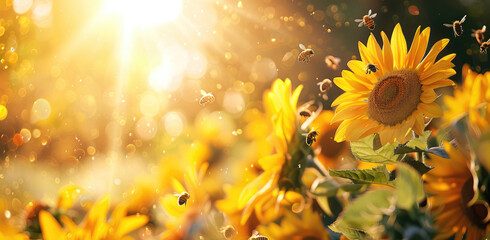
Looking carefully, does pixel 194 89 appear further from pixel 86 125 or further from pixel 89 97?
pixel 89 97

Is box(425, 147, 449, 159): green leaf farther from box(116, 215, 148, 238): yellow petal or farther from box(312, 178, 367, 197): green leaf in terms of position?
box(116, 215, 148, 238): yellow petal

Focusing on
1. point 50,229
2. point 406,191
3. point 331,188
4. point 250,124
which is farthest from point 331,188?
point 250,124

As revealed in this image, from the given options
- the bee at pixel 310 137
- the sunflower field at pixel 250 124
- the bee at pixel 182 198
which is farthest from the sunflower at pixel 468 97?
the bee at pixel 182 198

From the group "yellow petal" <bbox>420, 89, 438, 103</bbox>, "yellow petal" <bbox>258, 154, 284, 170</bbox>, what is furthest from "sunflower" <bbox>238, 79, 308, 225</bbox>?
"yellow petal" <bbox>420, 89, 438, 103</bbox>

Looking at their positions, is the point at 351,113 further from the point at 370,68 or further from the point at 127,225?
the point at 127,225

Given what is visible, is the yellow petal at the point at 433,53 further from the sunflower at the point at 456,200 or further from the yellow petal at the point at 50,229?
the yellow petal at the point at 50,229
